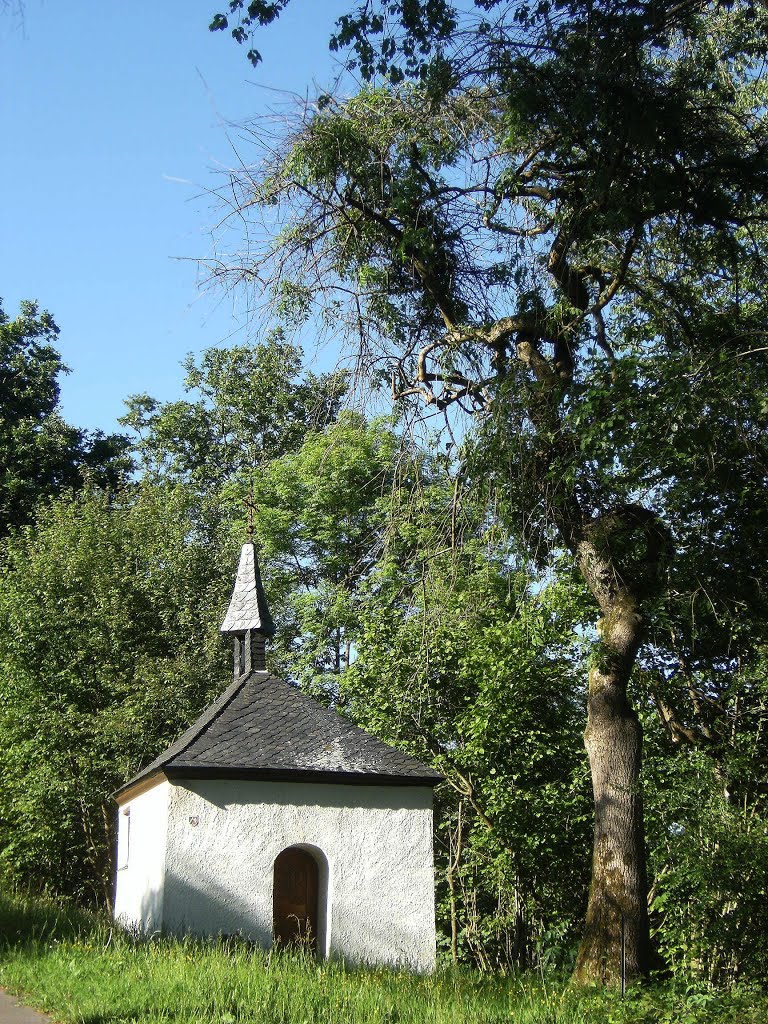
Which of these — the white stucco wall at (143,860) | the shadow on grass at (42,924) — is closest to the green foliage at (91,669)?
the white stucco wall at (143,860)

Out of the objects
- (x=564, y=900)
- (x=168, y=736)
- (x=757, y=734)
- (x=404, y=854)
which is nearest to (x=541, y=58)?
(x=757, y=734)

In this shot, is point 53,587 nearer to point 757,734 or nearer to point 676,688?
point 676,688

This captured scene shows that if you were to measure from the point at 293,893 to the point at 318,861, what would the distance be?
0.71 m

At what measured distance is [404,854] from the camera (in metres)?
15.8

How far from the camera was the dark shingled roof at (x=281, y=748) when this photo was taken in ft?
50.5

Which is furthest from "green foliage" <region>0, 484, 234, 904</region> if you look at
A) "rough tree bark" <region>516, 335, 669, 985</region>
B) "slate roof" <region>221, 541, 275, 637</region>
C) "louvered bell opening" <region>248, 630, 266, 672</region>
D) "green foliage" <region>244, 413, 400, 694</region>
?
"rough tree bark" <region>516, 335, 669, 985</region>

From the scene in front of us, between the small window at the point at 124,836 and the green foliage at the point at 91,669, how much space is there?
17.7 ft

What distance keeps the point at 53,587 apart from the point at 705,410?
67.0 feet

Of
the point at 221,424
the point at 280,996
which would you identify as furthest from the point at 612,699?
the point at 221,424

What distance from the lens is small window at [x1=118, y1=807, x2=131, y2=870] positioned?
1784 centimetres

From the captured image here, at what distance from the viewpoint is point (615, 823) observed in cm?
1003

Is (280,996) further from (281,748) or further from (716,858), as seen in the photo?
(281,748)

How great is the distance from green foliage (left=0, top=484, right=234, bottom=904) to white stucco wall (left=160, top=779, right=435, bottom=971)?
31.0 feet

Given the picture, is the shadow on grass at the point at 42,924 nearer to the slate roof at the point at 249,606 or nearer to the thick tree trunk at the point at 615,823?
the slate roof at the point at 249,606
